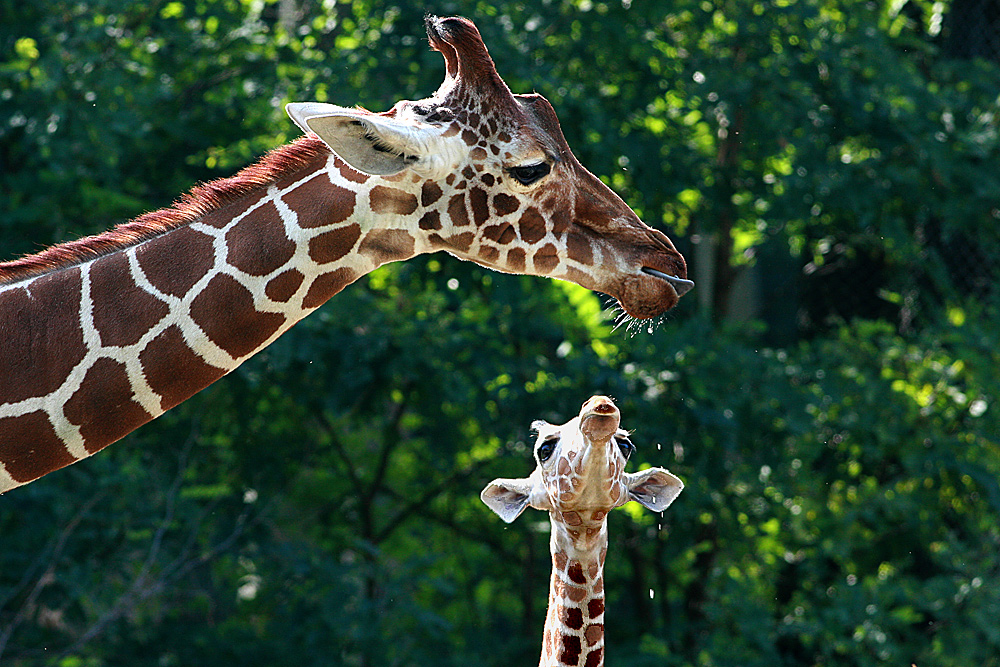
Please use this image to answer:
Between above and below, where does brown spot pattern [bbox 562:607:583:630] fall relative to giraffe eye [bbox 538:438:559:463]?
below

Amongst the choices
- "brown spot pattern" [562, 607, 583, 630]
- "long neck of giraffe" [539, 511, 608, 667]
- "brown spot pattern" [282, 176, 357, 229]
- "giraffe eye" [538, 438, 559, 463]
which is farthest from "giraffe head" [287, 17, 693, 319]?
"brown spot pattern" [562, 607, 583, 630]

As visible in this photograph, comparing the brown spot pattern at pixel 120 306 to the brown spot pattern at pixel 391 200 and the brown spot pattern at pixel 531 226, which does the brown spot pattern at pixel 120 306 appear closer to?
the brown spot pattern at pixel 391 200

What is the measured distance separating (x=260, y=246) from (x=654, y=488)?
117 centimetres

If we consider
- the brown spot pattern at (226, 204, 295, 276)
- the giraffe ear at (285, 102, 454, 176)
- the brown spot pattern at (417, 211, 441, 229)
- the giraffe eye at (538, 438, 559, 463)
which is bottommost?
the giraffe eye at (538, 438, 559, 463)

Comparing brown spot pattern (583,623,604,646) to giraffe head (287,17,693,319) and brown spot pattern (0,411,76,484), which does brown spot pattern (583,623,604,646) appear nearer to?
giraffe head (287,17,693,319)

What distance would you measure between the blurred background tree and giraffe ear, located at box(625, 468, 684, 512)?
10.2ft

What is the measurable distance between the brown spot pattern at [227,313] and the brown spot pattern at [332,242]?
0.18 meters

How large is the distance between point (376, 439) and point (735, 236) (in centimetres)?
319

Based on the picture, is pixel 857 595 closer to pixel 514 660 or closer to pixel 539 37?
pixel 514 660

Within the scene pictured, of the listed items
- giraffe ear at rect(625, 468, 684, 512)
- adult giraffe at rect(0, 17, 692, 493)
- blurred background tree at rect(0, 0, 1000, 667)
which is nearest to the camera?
adult giraffe at rect(0, 17, 692, 493)

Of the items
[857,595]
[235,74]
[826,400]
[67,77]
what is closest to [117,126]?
[67,77]

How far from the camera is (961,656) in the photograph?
611 cm

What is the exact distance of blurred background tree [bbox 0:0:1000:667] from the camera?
6.26 meters

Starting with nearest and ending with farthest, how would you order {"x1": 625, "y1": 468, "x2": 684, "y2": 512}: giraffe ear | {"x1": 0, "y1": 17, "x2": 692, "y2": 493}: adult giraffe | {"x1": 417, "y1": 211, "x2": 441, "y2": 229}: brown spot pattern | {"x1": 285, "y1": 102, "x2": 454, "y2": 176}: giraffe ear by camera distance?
{"x1": 285, "y1": 102, "x2": 454, "y2": 176}: giraffe ear → {"x1": 0, "y1": 17, "x2": 692, "y2": 493}: adult giraffe → {"x1": 417, "y1": 211, "x2": 441, "y2": 229}: brown spot pattern → {"x1": 625, "y1": 468, "x2": 684, "y2": 512}: giraffe ear
